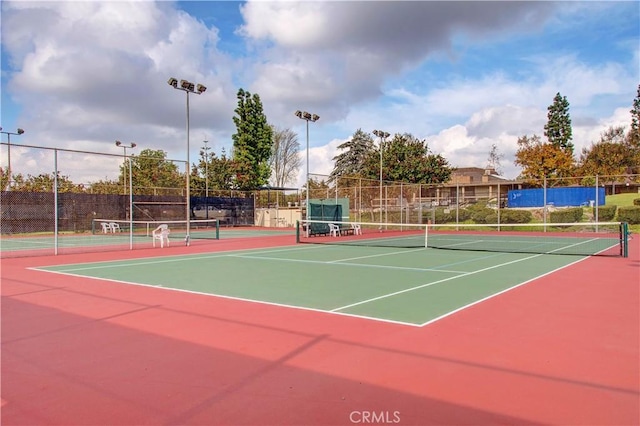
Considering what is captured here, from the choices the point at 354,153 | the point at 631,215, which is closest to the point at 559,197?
the point at 631,215

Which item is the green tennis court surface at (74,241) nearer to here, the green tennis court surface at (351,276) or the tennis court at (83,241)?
the tennis court at (83,241)

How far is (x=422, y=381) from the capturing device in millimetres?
4203

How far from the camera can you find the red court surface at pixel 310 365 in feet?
11.8

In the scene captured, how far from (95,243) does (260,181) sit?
28793 millimetres

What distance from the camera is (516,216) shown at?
3188 centimetres

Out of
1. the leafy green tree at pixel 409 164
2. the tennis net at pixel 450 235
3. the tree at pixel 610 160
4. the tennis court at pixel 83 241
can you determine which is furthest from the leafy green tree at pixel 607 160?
the tennis court at pixel 83 241

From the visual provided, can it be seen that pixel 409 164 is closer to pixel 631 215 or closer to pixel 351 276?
pixel 631 215

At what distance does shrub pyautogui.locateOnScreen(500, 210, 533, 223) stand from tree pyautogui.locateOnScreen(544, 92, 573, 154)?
3014 centimetres


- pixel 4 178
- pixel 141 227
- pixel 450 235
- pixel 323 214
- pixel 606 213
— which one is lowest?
pixel 450 235

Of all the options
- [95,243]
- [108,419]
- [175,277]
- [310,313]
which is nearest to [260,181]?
[95,243]

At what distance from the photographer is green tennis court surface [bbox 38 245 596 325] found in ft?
24.9

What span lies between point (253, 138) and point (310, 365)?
4523 cm

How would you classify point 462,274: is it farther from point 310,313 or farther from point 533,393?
point 533,393

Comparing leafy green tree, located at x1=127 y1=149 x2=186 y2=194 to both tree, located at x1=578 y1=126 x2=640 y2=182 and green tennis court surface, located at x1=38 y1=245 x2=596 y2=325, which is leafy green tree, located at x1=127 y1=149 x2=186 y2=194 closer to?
green tennis court surface, located at x1=38 y1=245 x2=596 y2=325
